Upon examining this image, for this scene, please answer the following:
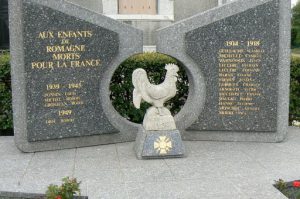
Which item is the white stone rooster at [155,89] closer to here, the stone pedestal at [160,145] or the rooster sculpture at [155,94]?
the rooster sculpture at [155,94]

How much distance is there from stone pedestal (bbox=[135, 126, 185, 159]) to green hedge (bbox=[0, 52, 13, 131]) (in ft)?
9.62

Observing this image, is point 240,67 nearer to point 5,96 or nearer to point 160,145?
point 160,145

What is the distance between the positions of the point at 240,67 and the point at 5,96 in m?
4.14

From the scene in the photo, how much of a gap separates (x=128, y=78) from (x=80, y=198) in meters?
3.64

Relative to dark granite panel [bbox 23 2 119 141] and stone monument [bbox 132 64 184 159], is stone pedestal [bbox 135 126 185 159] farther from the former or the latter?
dark granite panel [bbox 23 2 119 141]

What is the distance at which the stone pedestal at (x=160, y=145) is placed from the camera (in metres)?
6.01

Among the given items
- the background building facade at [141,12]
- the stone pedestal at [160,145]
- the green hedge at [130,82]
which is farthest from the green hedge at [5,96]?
the background building facade at [141,12]

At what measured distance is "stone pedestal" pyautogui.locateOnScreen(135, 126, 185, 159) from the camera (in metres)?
6.01

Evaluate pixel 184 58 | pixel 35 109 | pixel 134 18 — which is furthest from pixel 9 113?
pixel 134 18

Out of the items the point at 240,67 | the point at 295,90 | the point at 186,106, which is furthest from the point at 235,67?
the point at 295,90

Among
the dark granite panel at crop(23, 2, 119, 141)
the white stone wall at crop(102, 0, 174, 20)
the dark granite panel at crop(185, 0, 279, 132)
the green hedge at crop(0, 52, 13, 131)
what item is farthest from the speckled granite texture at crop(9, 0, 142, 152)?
the white stone wall at crop(102, 0, 174, 20)

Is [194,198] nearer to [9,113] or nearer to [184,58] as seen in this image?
[184,58]

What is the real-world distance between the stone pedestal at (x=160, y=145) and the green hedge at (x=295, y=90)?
3322mm

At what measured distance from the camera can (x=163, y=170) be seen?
5.52m
